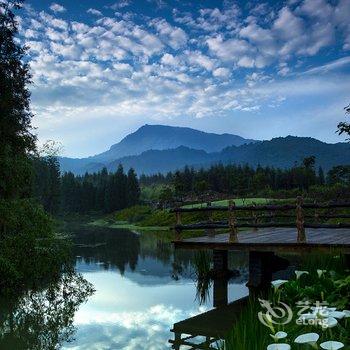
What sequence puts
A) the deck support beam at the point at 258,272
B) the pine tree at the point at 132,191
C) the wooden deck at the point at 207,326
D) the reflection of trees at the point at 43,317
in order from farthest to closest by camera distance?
1. the pine tree at the point at 132,191
2. the deck support beam at the point at 258,272
3. the reflection of trees at the point at 43,317
4. the wooden deck at the point at 207,326

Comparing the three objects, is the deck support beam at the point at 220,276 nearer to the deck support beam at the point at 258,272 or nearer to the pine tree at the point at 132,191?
the deck support beam at the point at 258,272

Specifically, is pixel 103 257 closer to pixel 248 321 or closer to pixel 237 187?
pixel 248 321

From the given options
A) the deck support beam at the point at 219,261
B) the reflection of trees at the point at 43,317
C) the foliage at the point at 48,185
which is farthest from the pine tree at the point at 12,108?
the foliage at the point at 48,185

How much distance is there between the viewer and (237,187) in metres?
150

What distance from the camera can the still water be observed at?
12602 millimetres

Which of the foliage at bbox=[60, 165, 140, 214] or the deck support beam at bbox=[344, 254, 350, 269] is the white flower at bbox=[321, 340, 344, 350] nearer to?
the deck support beam at bbox=[344, 254, 350, 269]

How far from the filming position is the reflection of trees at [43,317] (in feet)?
42.3

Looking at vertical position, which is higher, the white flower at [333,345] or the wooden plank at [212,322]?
the white flower at [333,345]

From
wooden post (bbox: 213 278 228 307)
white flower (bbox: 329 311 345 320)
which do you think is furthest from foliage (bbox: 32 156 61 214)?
white flower (bbox: 329 311 345 320)

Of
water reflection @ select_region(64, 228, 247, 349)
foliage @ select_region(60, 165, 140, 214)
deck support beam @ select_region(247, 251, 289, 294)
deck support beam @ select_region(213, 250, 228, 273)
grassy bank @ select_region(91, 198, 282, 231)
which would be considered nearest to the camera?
water reflection @ select_region(64, 228, 247, 349)

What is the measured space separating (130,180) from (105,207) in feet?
36.8

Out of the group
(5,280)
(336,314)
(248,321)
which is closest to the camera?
(336,314)

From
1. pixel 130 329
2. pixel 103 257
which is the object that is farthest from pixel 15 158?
pixel 103 257

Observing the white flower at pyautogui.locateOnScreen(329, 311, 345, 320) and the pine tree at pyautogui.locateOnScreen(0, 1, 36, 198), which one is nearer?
the white flower at pyautogui.locateOnScreen(329, 311, 345, 320)
